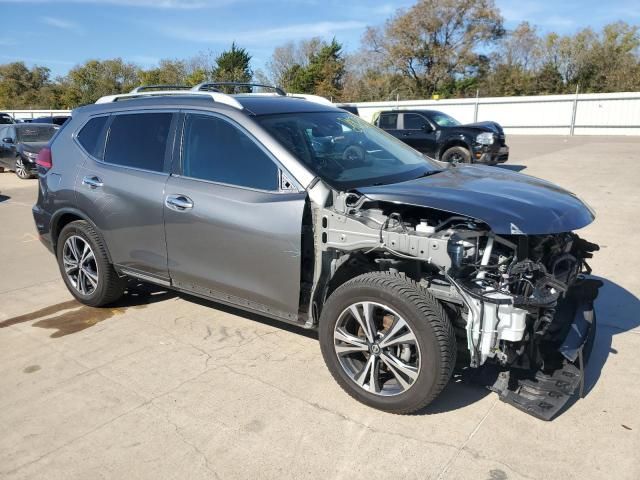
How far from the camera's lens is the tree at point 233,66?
50344 millimetres

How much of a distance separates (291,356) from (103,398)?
1.30 meters

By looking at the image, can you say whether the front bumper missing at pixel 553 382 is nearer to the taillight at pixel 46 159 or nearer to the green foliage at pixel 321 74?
the taillight at pixel 46 159

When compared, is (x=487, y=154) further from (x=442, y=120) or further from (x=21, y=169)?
(x=21, y=169)

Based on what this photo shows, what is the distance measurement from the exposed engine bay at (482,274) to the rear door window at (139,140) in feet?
5.23

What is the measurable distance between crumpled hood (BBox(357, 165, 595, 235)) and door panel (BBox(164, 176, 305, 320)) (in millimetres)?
602

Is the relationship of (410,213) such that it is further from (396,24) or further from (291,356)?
(396,24)

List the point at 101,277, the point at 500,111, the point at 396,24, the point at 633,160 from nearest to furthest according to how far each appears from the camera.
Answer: the point at 101,277 < the point at 633,160 < the point at 500,111 < the point at 396,24

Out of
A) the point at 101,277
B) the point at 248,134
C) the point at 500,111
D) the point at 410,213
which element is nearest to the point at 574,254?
the point at 410,213

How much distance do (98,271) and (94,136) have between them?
122 cm

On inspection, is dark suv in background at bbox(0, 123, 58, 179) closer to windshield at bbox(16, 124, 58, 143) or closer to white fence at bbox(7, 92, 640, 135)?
windshield at bbox(16, 124, 58, 143)

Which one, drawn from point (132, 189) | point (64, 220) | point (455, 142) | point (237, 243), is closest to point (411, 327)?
point (237, 243)

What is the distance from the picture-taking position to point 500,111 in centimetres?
3105

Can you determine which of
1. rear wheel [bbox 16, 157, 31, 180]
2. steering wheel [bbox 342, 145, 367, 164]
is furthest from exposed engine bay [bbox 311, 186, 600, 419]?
rear wheel [bbox 16, 157, 31, 180]

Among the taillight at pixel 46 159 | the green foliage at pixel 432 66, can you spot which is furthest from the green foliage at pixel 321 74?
the taillight at pixel 46 159
